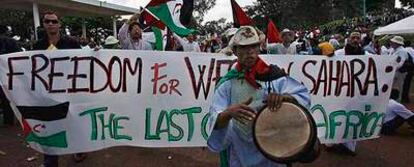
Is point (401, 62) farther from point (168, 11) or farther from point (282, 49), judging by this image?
point (168, 11)

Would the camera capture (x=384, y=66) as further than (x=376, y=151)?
No

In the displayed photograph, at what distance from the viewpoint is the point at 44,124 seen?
5.36m

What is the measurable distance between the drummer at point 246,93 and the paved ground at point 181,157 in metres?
3.13

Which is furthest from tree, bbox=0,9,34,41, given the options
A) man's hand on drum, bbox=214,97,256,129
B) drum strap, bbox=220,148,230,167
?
man's hand on drum, bbox=214,97,256,129

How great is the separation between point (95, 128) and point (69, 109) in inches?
12.7

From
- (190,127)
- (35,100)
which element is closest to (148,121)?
(190,127)

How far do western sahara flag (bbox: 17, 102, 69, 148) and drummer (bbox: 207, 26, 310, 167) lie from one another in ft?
8.84

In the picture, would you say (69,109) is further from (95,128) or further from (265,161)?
(265,161)

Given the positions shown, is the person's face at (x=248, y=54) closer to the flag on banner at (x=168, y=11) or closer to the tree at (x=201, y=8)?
the flag on banner at (x=168, y=11)

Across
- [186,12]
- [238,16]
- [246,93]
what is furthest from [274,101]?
[186,12]

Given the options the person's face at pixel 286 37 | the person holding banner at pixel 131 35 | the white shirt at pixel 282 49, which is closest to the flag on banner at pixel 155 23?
the person holding banner at pixel 131 35

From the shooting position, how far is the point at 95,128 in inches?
221

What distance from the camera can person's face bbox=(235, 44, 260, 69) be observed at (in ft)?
10.1

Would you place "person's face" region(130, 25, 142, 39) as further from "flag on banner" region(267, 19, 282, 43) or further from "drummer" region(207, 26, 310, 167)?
"drummer" region(207, 26, 310, 167)
